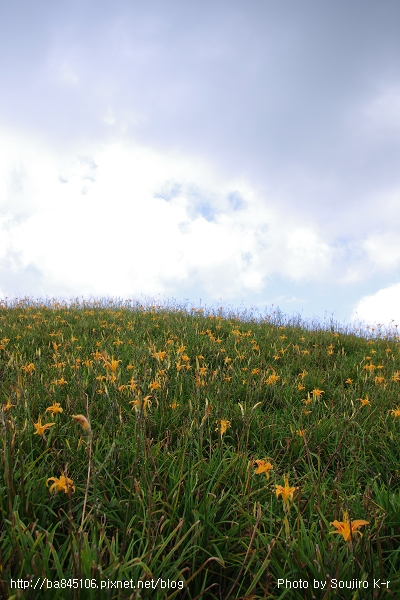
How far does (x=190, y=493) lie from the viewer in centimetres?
197

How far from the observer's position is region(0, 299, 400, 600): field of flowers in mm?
1476

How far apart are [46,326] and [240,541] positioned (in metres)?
6.20

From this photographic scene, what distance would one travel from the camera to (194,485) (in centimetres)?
202

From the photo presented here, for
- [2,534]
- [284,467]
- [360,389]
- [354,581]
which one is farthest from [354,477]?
[2,534]

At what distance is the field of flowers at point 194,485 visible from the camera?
1.48 meters

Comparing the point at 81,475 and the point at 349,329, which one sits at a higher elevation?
the point at 349,329

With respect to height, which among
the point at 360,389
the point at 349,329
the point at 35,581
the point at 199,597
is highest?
the point at 349,329

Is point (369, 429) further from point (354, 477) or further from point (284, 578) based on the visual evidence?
point (284, 578)

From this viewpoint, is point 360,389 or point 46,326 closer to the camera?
point 360,389

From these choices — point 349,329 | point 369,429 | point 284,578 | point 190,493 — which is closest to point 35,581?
point 190,493

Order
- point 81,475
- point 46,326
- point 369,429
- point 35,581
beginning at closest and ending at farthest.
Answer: point 35,581, point 81,475, point 369,429, point 46,326

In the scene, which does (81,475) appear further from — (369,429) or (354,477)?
(369,429)

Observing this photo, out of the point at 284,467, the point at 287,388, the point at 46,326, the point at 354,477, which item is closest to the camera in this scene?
the point at 354,477

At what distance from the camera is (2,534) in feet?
5.76
